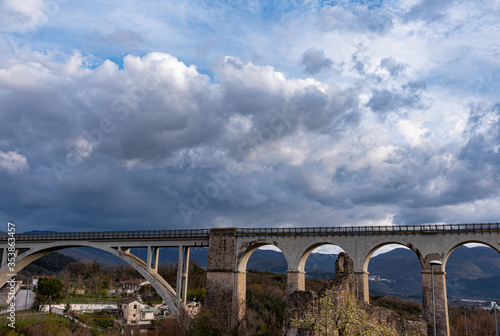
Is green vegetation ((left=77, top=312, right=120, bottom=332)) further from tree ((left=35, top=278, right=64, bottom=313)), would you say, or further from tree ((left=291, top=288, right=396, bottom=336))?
tree ((left=291, top=288, right=396, bottom=336))

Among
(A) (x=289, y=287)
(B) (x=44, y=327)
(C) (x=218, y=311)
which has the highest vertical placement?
(A) (x=289, y=287)

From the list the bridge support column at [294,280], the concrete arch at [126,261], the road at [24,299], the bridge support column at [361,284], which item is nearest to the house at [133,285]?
the road at [24,299]

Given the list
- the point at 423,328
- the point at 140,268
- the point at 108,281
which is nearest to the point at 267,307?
the point at 140,268

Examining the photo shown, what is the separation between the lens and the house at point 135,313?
6275 centimetres

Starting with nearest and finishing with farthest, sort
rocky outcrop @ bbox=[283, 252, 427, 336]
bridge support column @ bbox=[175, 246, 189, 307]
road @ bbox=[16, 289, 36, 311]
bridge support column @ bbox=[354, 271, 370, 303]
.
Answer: rocky outcrop @ bbox=[283, 252, 427, 336] < bridge support column @ bbox=[354, 271, 370, 303] < bridge support column @ bbox=[175, 246, 189, 307] < road @ bbox=[16, 289, 36, 311]

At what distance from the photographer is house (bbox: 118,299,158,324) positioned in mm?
62750

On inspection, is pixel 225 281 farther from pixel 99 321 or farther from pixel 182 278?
pixel 99 321

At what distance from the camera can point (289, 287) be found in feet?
137

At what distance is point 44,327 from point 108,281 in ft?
154

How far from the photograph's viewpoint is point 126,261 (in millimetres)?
48188

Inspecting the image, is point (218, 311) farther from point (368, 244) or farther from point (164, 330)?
point (368, 244)

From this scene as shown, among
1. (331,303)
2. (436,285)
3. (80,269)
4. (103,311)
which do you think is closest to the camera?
(331,303)

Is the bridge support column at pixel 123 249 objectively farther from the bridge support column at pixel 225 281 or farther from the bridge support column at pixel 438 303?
the bridge support column at pixel 438 303

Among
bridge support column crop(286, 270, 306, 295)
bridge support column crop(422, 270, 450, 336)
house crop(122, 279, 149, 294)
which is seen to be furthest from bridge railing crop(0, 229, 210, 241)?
house crop(122, 279, 149, 294)
